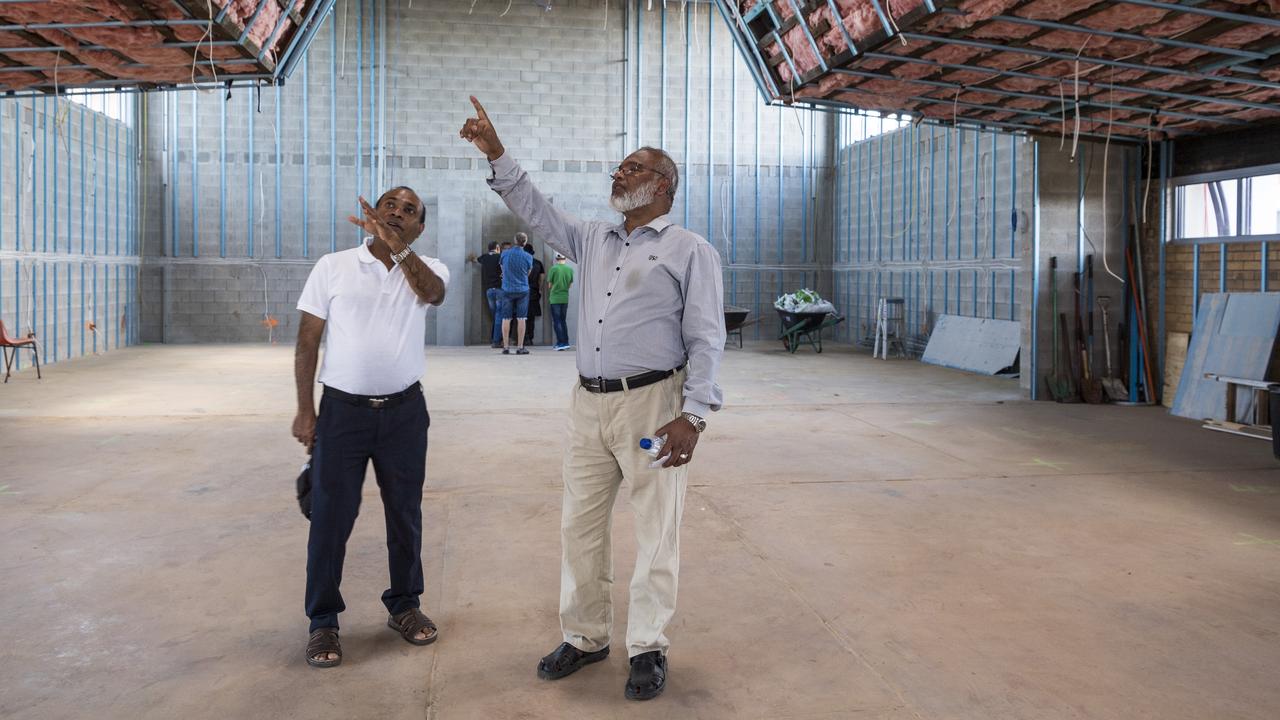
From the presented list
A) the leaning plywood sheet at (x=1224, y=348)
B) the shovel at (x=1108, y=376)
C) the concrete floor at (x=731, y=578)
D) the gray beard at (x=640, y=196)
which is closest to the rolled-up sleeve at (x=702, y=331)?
the gray beard at (x=640, y=196)

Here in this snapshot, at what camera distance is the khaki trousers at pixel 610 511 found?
3045 millimetres

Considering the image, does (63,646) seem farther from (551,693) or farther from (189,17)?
(189,17)

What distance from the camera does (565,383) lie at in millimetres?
11609

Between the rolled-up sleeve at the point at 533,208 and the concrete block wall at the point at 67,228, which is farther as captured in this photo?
the concrete block wall at the point at 67,228

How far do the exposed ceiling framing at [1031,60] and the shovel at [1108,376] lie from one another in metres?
1.74

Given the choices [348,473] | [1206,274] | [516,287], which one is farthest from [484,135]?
[516,287]

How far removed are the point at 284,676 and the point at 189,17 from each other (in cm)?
540

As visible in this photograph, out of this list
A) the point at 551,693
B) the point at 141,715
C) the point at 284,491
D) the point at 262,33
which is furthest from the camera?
the point at 262,33

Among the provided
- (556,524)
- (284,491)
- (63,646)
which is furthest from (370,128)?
(63,646)

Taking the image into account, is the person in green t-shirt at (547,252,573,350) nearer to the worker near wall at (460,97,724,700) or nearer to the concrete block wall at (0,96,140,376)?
the concrete block wall at (0,96,140,376)

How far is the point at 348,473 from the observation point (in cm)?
328

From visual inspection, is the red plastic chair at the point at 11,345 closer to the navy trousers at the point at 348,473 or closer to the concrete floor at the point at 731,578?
the concrete floor at the point at 731,578

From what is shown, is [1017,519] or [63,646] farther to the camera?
[1017,519]

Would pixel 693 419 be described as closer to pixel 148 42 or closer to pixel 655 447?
pixel 655 447
